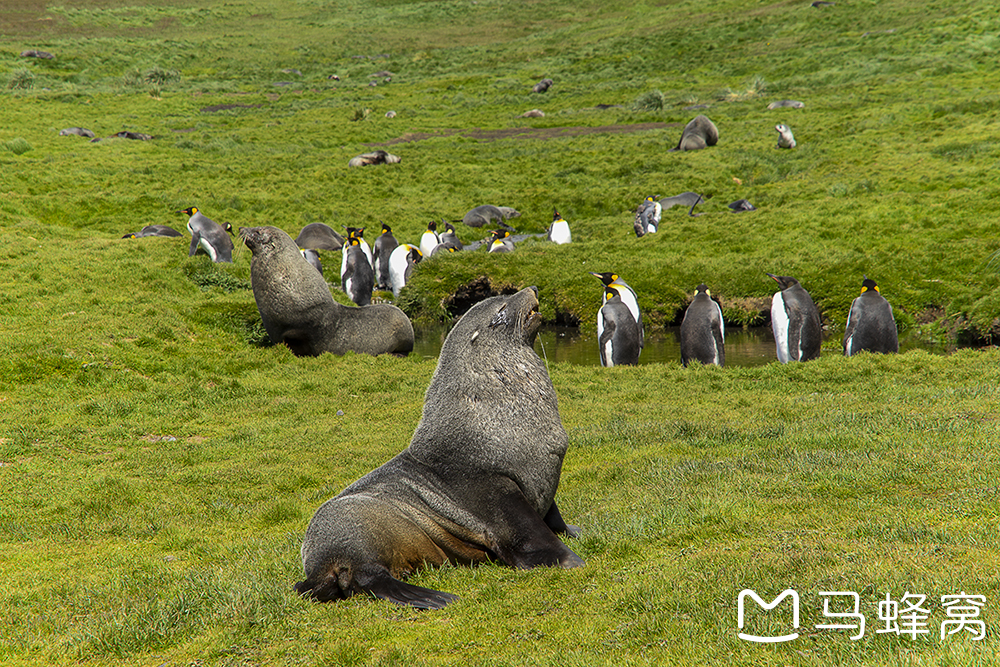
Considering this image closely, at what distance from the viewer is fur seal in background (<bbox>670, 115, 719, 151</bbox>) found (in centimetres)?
3319

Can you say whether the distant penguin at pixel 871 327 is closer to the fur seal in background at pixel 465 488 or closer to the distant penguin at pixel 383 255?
the fur seal in background at pixel 465 488

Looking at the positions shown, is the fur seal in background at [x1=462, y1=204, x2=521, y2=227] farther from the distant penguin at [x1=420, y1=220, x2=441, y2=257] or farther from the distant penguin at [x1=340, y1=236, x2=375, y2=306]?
the distant penguin at [x1=340, y1=236, x2=375, y2=306]

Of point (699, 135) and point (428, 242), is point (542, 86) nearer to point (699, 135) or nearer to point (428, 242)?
point (699, 135)

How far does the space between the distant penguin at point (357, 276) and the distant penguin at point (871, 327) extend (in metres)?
11.7

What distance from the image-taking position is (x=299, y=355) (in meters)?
15.8

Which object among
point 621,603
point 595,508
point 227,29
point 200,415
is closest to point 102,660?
point 621,603

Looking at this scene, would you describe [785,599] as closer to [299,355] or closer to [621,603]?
[621,603]

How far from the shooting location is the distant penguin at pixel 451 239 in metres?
23.2

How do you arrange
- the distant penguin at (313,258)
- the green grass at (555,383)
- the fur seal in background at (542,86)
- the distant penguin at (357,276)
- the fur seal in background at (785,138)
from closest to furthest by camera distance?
the green grass at (555,383), the distant penguin at (357,276), the distant penguin at (313,258), the fur seal in background at (785,138), the fur seal in background at (542,86)

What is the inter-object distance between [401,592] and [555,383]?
329 inches

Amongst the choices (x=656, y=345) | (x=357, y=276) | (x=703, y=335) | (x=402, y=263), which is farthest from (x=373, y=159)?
(x=703, y=335)

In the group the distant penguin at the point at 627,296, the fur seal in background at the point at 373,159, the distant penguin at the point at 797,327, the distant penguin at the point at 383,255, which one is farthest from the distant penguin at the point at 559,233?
the fur seal in background at the point at 373,159

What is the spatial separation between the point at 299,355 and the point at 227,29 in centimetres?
9170

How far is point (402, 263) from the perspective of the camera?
70.8 ft
